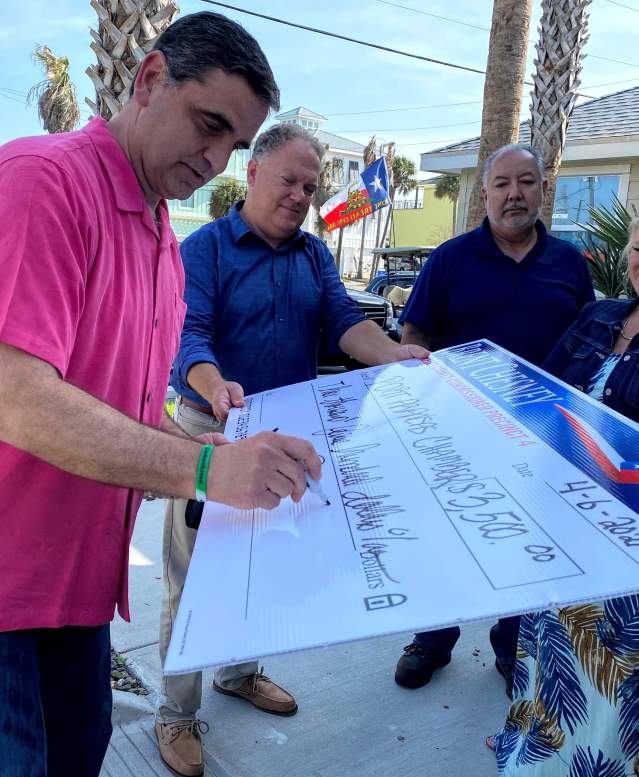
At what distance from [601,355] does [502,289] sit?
3.01 feet

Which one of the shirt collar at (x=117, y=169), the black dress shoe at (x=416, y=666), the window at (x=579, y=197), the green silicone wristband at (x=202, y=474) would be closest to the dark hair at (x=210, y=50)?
the shirt collar at (x=117, y=169)

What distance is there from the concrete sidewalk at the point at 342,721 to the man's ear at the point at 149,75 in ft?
5.99

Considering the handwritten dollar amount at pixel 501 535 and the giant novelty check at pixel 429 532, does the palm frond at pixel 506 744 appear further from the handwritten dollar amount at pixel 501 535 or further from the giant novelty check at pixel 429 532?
the handwritten dollar amount at pixel 501 535

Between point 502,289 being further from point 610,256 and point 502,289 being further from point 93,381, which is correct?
point 610,256

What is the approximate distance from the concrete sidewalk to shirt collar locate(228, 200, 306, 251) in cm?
165

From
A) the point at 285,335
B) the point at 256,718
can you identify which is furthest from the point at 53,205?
the point at 256,718

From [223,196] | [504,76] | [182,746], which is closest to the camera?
[182,746]

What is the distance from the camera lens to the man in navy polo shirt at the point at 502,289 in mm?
3064

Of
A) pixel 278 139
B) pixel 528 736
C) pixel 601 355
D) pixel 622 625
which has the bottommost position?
pixel 528 736

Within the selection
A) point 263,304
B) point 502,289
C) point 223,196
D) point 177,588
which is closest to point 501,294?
point 502,289

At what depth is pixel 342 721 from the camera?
2.74 m

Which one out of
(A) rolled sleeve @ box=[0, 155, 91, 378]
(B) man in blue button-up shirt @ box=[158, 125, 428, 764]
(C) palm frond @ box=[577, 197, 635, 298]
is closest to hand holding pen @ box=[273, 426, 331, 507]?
(A) rolled sleeve @ box=[0, 155, 91, 378]

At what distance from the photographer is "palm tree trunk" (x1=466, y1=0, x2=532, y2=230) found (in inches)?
239

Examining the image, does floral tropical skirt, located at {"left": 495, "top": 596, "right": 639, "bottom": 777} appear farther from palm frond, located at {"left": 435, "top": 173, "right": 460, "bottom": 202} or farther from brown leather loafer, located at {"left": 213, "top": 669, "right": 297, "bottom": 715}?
palm frond, located at {"left": 435, "top": 173, "right": 460, "bottom": 202}
